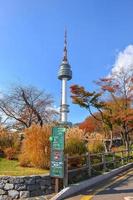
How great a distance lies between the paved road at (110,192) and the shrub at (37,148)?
2596 mm

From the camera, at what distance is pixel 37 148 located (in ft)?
45.9

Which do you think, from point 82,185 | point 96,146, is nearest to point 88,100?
point 96,146

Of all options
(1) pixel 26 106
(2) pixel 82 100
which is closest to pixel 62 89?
(1) pixel 26 106

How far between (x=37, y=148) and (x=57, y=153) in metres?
2.29

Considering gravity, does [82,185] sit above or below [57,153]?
below

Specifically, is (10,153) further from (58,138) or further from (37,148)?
(58,138)

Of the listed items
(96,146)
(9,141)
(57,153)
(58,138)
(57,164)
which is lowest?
(57,164)

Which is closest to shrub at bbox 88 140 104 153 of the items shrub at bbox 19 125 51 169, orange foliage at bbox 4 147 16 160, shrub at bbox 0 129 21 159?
shrub at bbox 0 129 21 159

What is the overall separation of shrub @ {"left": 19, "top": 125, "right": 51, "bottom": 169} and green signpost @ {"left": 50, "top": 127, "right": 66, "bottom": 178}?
189cm

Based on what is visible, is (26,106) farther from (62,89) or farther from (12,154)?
(62,89)

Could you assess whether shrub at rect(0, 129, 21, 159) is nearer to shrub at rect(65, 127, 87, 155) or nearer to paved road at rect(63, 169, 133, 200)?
shrub at rect(65, 127, 87, 155)

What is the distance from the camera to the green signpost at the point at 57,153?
1162cm

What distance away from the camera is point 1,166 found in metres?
14.8

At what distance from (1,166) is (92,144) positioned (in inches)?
284
